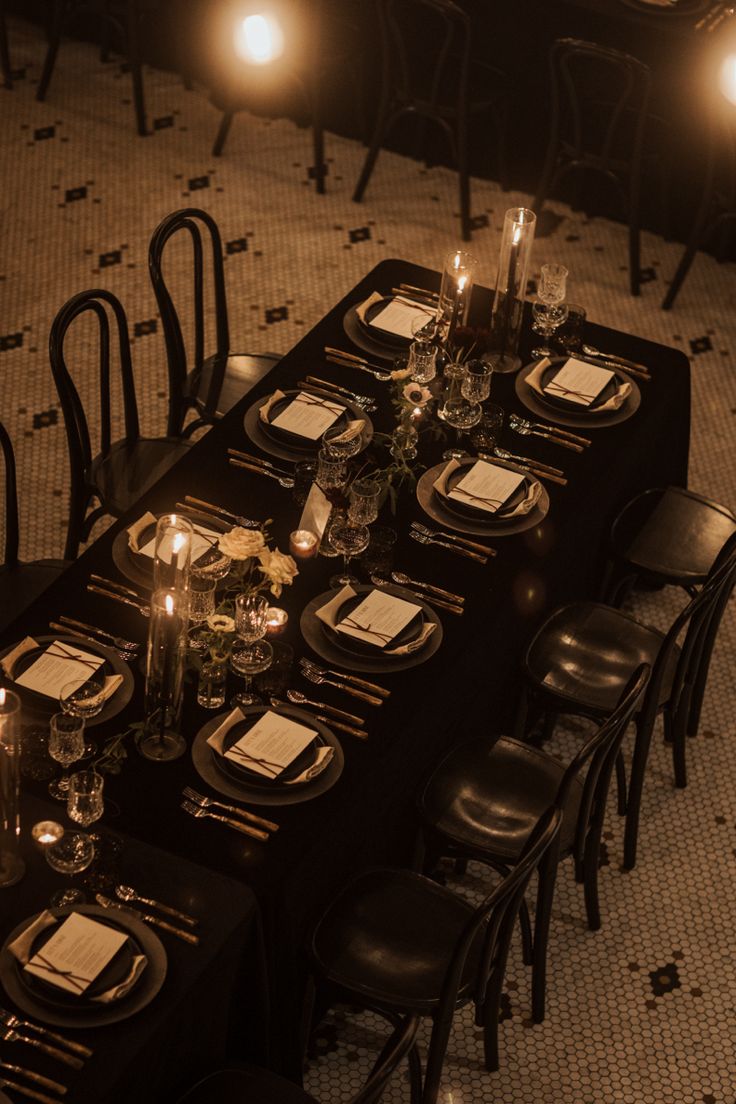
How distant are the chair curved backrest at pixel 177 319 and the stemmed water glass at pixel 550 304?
1001 mm

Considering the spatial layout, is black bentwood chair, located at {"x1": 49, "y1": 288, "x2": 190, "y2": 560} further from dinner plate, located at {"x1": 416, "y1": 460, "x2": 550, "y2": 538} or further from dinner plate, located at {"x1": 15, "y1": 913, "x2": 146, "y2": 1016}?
dinner plate, located at {"x1": 15, "y1": 913, "x2": 146, "y2": 1016}

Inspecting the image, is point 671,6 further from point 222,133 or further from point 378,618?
point 378,618

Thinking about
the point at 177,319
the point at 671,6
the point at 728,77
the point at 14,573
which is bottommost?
the point at 14,573

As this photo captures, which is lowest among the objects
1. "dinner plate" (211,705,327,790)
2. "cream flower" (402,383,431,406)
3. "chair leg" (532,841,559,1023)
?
"chair leg" (532,841,559,1023)

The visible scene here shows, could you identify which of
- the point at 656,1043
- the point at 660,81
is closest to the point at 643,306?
the point at 660,81

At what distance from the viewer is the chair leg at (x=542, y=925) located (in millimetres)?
3469

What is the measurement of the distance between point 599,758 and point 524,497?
87 centimetres

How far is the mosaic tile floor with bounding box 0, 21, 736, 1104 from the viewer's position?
365cm

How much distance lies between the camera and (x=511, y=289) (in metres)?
4.40

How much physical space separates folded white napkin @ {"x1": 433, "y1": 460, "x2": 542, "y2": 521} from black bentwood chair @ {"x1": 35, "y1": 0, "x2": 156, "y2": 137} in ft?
11.9

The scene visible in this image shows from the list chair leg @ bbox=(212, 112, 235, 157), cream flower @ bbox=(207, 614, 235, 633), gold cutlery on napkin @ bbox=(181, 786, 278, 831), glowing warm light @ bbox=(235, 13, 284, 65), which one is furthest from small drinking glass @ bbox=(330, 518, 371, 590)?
chair leg @ bbox=(212, 112, 235, 157)

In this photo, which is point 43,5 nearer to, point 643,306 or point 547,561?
point 643,306

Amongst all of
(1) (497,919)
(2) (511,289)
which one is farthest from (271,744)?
(2) (511,289)

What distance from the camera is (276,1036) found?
3223mm
